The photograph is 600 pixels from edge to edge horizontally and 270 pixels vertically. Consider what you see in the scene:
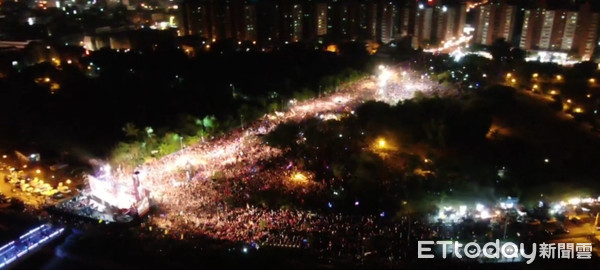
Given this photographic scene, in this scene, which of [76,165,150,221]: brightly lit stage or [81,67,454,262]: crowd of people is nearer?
[81,67,454,262]: crowd of people

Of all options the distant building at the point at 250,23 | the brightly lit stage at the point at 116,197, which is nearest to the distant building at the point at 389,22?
the distant building at the point at 250,23

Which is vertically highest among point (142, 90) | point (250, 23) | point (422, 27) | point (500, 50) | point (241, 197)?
point (250, 23)

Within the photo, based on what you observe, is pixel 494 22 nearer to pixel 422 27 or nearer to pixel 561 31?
pixel 561 31

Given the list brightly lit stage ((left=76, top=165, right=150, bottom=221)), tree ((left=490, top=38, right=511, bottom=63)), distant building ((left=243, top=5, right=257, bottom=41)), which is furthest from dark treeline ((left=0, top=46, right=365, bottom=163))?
tree ((left=490, top=38, right=511, bottom=63))

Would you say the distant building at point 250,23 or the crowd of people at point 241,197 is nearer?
the crowd of people at point 241,197

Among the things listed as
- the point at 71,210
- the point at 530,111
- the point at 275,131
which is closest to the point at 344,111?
the point at 275,131

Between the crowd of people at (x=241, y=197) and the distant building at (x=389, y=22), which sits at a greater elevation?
the distant building at (x=389, y=22)

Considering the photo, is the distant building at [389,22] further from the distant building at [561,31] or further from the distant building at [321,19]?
the distant building at [561,31]

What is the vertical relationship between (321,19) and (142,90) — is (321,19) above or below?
above

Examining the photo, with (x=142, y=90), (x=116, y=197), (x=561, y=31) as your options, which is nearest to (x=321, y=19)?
(x=561, y=31)

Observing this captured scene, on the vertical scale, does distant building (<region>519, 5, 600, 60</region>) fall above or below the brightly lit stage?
above

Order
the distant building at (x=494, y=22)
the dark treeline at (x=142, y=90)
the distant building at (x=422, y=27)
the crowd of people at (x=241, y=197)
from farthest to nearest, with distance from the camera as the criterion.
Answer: the distant building at (x=422, y=27) → the distant building at (x=494, y=22) → the dark treeline at (x=142, y=90) → the crowd of people at (x=241, y=197)

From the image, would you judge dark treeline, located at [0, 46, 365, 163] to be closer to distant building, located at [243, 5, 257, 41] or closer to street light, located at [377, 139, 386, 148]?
street light, located at [377, 139, 386, 148]
